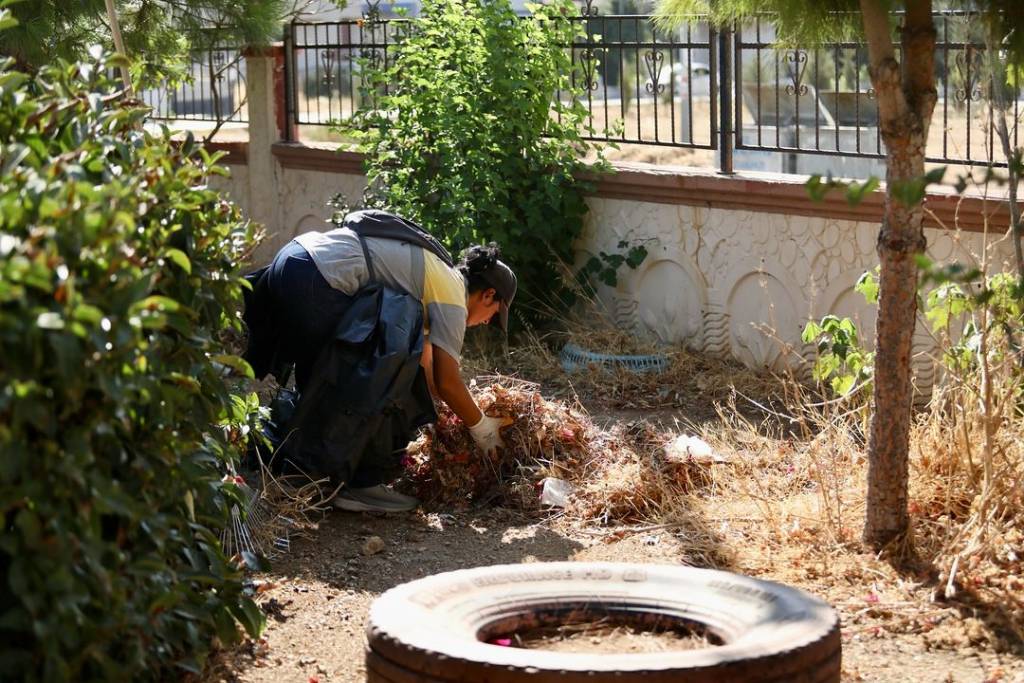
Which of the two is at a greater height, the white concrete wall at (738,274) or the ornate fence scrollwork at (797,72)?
the ornate fence scrollwork at (797,72)

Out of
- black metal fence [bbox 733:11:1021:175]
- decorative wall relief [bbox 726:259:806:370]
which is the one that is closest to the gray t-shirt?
black metal fence [bbox 733:11:1021:175]

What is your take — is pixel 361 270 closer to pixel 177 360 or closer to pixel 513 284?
pixel 513 284

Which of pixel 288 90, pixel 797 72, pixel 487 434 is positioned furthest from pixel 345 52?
pixel 487 434

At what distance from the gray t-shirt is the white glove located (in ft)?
1.07

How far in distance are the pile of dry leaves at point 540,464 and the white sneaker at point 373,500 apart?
12cm

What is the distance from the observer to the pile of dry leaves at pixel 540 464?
5.17 meters

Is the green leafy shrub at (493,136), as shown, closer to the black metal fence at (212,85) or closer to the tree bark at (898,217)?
the black metal fence at (212,85)

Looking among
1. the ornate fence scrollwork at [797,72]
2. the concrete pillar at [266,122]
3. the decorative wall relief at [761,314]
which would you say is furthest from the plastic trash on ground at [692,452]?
the concrete pillar at [266,122]

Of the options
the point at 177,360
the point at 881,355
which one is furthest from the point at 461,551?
the point at 177,360

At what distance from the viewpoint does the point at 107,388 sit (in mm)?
2492

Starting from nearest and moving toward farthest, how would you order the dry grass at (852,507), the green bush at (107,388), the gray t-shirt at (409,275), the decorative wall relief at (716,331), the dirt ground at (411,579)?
the green bush at (107,388), the dirt ground at (411,579), the dry grass at (852,507), the gray t-shirt at (409,275), the decorative wall relief at (716,331)

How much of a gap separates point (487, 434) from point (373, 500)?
0.50 meters

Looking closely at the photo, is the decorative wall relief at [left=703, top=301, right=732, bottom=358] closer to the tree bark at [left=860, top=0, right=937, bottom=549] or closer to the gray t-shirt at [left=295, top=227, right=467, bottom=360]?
the gray t-shirt at [left=295, top=227, right=467, bottom=360]

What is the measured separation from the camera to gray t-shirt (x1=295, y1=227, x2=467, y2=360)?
16.8ft
